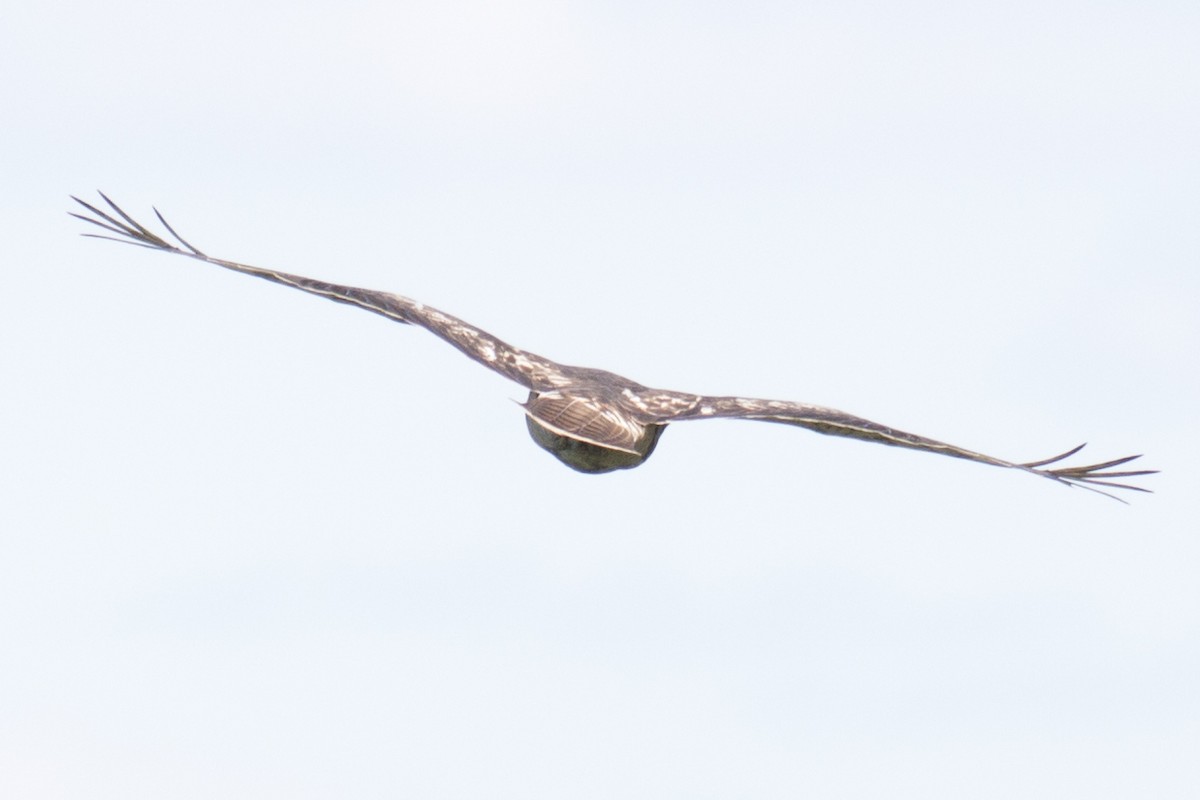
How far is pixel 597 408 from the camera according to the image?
70.9ft

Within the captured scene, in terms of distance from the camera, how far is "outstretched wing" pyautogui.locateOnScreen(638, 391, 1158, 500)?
74.1ft

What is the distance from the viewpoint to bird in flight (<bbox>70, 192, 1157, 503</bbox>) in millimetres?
21500

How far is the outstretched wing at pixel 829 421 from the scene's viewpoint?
74.1 ft

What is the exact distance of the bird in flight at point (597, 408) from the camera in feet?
70.5

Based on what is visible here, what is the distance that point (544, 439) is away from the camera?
23.4 metres

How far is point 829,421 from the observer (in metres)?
22.6

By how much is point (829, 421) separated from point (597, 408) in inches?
94.0

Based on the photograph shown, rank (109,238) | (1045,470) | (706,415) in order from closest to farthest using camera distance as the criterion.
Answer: (706,415)
(1045,470)
(109,238)

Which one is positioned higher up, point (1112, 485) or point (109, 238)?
point (109, 238)

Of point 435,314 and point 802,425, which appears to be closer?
point 802,425

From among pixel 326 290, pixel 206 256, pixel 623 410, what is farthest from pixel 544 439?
pixel 206 256

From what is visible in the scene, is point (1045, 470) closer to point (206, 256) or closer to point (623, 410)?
point (623, 410)

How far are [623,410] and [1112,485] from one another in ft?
17.6

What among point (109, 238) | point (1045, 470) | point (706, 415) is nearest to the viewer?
point (706, 415)
